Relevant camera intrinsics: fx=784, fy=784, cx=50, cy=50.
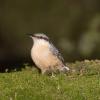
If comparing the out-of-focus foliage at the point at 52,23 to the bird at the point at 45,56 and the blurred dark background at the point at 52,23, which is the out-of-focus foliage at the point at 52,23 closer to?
the blurred dark background at the point at 52,23

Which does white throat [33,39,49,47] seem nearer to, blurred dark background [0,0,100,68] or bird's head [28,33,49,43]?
bird's head [28,33,49,43]

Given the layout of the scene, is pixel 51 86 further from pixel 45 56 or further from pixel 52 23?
pixel 52 23

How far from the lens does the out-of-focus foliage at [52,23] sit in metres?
33.8

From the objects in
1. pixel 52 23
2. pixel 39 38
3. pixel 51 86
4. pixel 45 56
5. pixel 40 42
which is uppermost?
pixel 52 23

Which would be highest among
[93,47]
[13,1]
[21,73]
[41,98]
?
[13,1]

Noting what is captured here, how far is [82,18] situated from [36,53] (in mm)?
16971

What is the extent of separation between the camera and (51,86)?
56.4 feet

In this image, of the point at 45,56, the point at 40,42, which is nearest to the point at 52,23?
the point at 40,42

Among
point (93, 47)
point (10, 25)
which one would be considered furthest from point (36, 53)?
point (10, 25)

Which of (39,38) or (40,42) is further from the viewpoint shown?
(39,38)

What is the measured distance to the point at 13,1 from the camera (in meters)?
34.4

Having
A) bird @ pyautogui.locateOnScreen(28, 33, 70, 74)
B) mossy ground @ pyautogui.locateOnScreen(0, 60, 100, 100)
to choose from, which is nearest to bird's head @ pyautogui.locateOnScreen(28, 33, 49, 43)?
bird @ pyautogui.locateOnScreen(28, 33, 70, 74)

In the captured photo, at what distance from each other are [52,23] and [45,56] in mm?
17633

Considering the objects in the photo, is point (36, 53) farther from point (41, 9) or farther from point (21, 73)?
point (41, 9)
